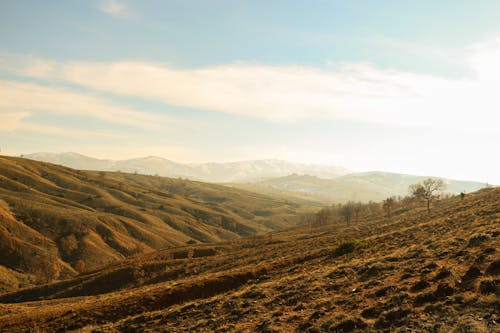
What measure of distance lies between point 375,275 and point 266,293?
24.1 feet

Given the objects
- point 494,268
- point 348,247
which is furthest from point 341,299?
point 348,247

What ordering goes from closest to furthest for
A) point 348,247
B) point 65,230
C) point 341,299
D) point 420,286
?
point 420,286 → point 341,299 → point 348,247 → point 65,230

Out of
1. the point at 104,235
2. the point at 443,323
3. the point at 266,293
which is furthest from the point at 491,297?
the point at 104,235

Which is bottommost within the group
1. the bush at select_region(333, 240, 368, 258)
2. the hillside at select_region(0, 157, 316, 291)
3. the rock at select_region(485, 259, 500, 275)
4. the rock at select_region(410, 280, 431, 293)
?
the hillside at select_region(0, 157, 316, 291)

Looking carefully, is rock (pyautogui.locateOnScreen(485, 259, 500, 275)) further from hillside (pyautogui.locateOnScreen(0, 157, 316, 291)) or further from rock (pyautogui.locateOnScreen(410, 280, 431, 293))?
hillside (pyautogui.locateOnScreen(0, 157, 316, 291))

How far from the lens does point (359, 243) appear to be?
119ft

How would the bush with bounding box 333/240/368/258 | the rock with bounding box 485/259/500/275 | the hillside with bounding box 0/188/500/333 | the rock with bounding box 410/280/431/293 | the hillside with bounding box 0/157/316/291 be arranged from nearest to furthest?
the hillside with bounding box 0/188/500/333
the rock with bounding box 485/259/500/275
the rock with bounding box 410/280/431/293
the bush with bounding box 333/240/368/258
the hillside with bounding box 0/157/316/291

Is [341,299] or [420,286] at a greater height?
[420,286]

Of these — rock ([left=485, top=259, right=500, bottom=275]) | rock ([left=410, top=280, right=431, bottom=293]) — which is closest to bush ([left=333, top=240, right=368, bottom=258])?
rock ([left=410, top=280, right=431, bottom=293])

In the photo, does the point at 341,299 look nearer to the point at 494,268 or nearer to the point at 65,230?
the point at 494,268

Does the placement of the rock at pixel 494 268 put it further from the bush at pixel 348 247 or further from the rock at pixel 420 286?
the bush at pixel 348 247

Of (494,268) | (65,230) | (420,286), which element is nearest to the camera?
(494,268)

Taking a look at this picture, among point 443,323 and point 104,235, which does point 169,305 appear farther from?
point 104,235

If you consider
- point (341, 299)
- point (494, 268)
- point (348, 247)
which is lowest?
point (348, 247)
